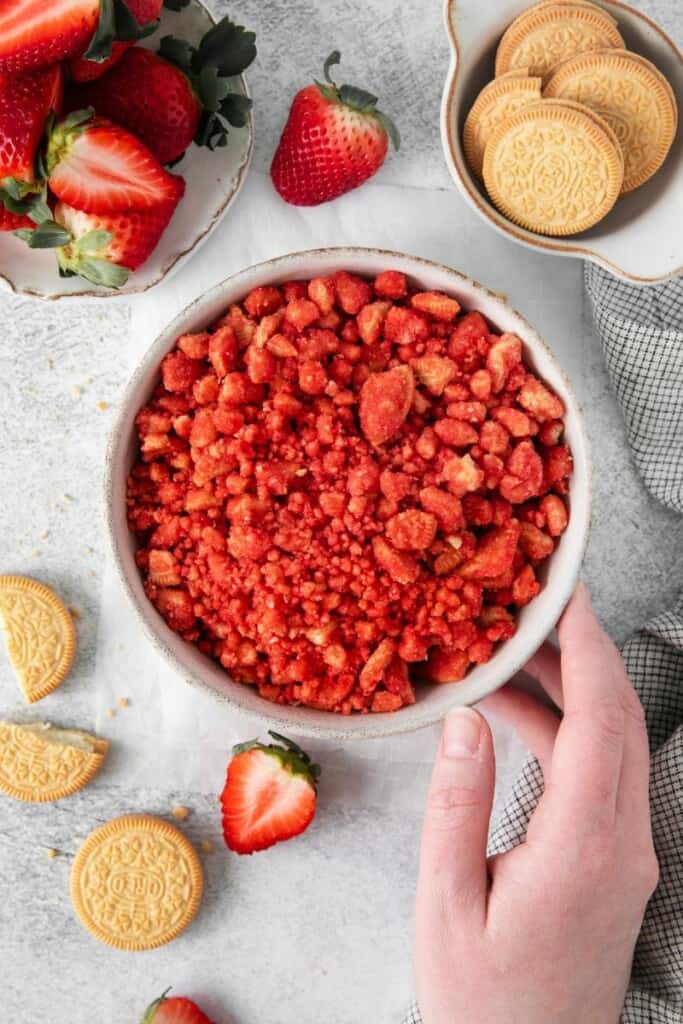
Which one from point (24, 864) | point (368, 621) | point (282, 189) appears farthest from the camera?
point (24, 864)

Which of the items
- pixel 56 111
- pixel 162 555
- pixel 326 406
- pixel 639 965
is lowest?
pixel 639 965

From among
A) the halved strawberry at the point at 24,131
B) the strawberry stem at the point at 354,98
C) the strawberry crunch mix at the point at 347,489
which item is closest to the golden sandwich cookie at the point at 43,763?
the strawberry crunch mix at the point at 347,489

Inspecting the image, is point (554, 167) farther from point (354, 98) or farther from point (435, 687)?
point (435, 687)

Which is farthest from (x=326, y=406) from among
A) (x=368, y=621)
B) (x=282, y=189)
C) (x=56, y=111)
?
(x=56, y=111)

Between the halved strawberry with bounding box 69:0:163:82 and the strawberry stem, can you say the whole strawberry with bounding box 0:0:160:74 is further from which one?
the strawberry stem

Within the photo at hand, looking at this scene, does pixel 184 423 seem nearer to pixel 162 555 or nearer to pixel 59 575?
pixel 162 555

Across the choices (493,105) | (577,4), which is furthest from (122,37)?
(577,4)

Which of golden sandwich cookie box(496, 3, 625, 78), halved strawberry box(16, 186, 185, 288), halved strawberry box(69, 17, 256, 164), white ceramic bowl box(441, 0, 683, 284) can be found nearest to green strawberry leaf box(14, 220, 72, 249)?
halved strawberry box(16, 186, 185, 288)
